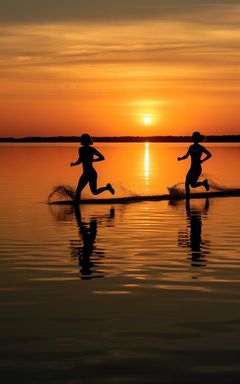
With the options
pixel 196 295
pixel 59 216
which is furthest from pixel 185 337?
pixel 59 216

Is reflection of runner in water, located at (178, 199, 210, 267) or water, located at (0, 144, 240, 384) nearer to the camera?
water, located at (0, 144, 240, 384)

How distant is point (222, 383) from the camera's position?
7.18 metres

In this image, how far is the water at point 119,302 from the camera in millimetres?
7680

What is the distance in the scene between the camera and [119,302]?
1055 centimetres

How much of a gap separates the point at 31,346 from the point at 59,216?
15.3 metres

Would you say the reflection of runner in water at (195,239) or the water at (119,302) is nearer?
the water at (119,302)

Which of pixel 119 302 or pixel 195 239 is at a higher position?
pixel 195 239

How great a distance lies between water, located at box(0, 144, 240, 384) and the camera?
7680 mm

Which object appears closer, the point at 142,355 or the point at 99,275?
the point at 142,355

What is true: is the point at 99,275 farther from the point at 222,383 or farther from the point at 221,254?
the point at 222,383

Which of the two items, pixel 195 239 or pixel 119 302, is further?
pixel 195 239

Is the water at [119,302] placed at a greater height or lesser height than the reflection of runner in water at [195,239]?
lesser

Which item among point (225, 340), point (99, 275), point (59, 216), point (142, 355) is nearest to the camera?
point (142, 355)

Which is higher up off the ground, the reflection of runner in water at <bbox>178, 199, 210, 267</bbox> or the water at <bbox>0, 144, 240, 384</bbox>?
the reflection of runner in water at <bbox>178, 199, 210, 267</bbox>
